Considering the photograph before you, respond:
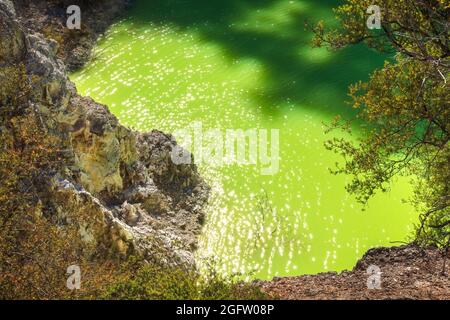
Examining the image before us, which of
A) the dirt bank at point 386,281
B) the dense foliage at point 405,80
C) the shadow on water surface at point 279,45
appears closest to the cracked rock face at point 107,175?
the dirt bank at point 386,281

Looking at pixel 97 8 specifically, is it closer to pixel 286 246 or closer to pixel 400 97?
pixel 286 246

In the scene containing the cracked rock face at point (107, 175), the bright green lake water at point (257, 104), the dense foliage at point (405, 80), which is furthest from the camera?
the bright green lake water at point (257, 104)

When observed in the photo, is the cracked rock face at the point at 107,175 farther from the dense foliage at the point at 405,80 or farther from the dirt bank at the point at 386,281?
the dense foliage at the point at 405,80

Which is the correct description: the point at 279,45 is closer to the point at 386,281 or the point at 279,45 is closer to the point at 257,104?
the point at 257,104

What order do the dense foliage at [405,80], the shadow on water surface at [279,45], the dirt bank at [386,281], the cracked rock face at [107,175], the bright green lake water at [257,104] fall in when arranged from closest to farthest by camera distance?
the dirt bank at [386,281], the dense foliage at [405,80], the cracked rock face at [107,175], the bright green lake water at [257,104], the shadow on water surface at [279,45]

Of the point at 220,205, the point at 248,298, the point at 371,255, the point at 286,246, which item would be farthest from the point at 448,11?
the point at 220,205

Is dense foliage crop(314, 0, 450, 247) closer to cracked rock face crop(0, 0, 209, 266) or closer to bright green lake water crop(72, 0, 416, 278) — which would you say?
bright green lake water crop(72, 0, 416, 278)

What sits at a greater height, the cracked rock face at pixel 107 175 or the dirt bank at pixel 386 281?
the cracked rock face at pixel 107 175
